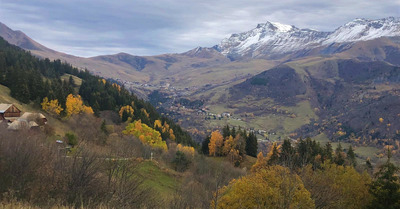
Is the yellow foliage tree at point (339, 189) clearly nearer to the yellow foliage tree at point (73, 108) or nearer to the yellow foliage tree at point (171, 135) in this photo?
the yellow foliage tree at point (73, 108)

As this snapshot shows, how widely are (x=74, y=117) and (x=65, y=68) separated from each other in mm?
82489

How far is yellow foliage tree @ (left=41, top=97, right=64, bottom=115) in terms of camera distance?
Answer: 7344cm

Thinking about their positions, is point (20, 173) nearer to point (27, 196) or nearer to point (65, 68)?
point (27, 196)

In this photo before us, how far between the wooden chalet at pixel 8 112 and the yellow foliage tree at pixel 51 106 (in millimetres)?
14793

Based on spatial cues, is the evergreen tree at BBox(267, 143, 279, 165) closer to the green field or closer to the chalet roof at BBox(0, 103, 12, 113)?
the green field

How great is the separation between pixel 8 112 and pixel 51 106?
58.1 feet

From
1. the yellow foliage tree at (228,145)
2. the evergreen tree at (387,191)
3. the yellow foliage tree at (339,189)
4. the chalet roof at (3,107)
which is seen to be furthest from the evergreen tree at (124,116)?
the evergreen tree at (387,191)

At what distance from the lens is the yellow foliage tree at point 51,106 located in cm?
7344

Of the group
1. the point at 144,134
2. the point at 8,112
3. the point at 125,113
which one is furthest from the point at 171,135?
the point at 8,112

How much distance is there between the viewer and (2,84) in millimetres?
78062

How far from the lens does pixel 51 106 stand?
73.6m

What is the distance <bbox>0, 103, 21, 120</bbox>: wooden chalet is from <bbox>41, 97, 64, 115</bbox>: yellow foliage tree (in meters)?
14.8

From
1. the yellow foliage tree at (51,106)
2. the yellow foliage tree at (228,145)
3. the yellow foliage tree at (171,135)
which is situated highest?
the yellow foliage tree at (51,106)

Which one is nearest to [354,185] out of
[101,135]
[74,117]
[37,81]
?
[101,135]
